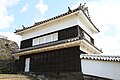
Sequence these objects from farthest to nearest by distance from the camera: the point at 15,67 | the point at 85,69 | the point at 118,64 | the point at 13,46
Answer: the point at 13,46, the point at 15,67, the point at 85,69, the point at 118,64

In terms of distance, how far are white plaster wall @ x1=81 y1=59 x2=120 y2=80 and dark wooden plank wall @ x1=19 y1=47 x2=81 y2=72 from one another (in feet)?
2.07

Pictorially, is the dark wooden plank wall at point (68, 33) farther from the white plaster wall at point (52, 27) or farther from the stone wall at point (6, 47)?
the stone wall at point (6, 47)

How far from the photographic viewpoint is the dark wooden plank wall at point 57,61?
15.0 m

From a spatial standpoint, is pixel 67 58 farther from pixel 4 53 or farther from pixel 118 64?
pixel 4 53

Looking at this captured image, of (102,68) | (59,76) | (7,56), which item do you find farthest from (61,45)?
(7,56)

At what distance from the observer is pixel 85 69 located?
1444cm

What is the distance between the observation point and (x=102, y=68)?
13586 millimetres

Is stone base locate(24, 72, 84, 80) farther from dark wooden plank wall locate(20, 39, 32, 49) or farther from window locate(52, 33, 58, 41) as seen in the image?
dark wooden plank wall locate(20, 39, 32, 49)

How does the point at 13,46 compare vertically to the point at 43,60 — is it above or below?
above

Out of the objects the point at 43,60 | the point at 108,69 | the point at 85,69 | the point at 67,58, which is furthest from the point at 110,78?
the point at 43,60

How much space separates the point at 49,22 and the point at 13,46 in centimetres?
1412

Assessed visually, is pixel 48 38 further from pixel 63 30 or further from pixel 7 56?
pixel 7 56

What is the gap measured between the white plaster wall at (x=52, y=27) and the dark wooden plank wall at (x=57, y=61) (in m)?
2.83

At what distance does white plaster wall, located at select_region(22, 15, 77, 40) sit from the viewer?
674 inches
